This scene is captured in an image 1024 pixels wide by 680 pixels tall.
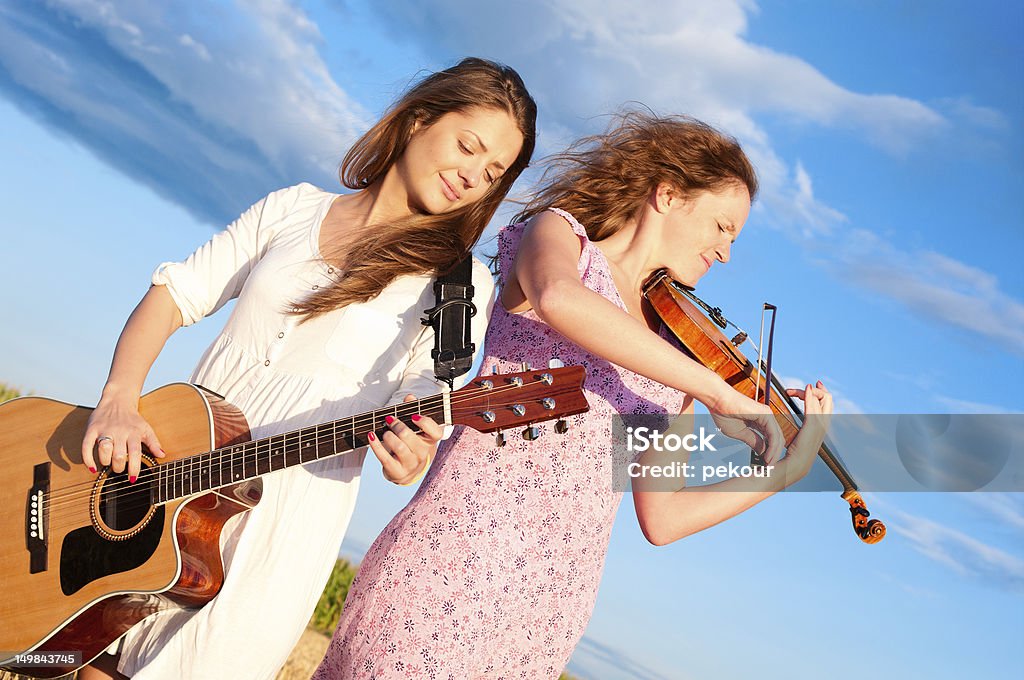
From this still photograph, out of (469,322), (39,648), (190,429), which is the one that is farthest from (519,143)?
(39,648)

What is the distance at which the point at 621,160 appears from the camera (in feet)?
12.8

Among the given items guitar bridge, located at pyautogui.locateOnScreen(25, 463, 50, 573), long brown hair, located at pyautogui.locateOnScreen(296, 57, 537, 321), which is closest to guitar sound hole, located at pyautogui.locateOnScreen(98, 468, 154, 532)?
guitar bridge, located at pyautogui.locateOnScreen(25, 463, 50, 573)

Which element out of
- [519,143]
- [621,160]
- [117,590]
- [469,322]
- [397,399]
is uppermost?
[621,160]

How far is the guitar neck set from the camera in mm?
3023

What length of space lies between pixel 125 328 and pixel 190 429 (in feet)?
1.79

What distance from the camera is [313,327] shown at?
3328 mm

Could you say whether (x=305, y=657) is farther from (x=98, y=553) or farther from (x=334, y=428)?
(x=334, y=428)

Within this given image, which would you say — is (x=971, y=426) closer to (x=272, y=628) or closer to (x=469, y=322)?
(x=469, y=322)

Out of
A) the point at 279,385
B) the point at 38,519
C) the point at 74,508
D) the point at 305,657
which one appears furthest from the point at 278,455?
the point at 305,657

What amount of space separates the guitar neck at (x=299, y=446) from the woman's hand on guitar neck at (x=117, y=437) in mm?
235

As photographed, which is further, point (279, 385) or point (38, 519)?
point (38, 519)

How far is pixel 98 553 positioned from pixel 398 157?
74.2 inches

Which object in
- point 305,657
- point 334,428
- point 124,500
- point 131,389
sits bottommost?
point 305,657

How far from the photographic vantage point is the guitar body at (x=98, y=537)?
3062 mm
